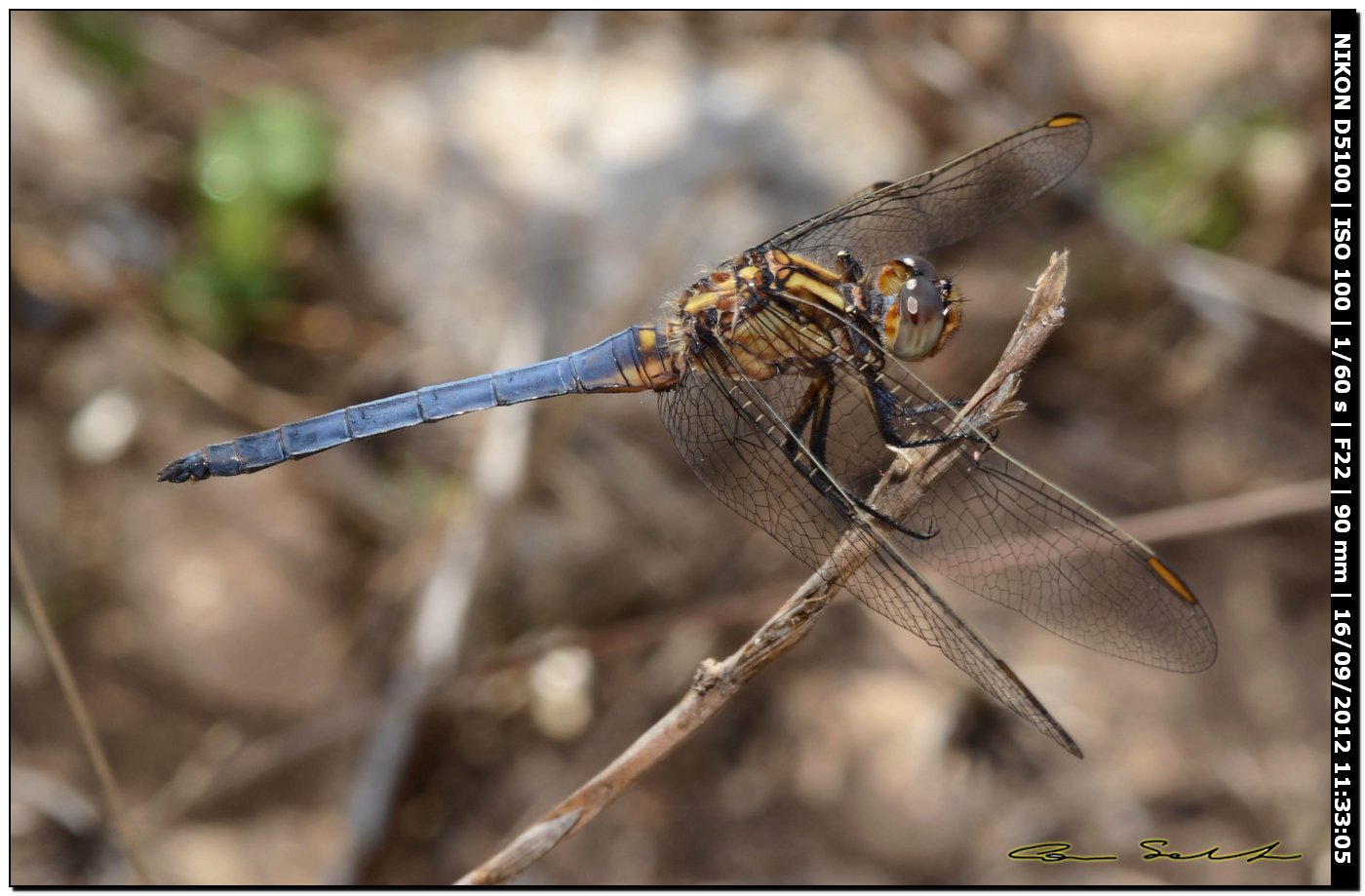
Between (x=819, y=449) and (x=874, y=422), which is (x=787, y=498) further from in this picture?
(x=874, y=422)

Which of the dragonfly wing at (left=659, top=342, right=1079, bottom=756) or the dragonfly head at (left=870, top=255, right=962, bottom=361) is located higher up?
the dragonfly head at (left=870, top=255, right=962, bottom=361)

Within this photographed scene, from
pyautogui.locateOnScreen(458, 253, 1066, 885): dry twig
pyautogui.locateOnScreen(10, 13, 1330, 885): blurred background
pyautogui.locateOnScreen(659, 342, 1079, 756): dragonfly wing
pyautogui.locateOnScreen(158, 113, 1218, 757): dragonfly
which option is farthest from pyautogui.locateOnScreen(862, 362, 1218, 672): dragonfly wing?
pyautogui.locateOnScreen(10, 13, 1330, 885): blurred background

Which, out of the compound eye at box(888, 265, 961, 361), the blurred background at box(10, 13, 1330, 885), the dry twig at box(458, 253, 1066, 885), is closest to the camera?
the dry twig at box(458, 253, 1066, 885)

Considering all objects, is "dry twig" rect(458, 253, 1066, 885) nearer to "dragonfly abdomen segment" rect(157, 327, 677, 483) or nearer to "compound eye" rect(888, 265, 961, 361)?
"compound eye" rect(888, 265, 961, 361)

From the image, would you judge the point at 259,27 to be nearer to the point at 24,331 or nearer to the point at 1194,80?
the point at 24,331

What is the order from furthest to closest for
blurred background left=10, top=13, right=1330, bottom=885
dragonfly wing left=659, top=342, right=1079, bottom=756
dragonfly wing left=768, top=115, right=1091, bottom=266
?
blurred background left=10, top=13, right=1330, bottom=885
dragonfly wing left=768, top=115, right=1091, bottom=266
dragonfly wing left=659, top=342, right=1079, bottom=756

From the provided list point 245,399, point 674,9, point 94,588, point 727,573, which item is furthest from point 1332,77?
point 94,588
